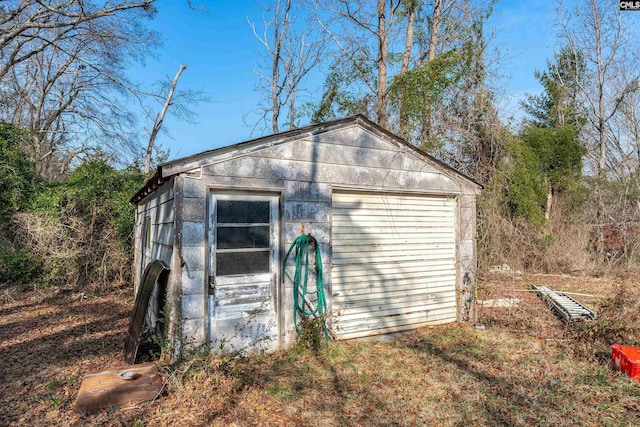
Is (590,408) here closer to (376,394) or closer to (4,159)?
(376,394)

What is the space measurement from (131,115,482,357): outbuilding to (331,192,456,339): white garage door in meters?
0.02

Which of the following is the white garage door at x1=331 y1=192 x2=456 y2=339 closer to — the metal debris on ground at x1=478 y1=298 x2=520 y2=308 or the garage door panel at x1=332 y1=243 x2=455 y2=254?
the garage door panel at x1=332 y1=243 x2=455 y2=254

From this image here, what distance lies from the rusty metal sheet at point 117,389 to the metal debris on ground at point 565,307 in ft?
22.2

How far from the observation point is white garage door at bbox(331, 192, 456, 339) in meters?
5.59

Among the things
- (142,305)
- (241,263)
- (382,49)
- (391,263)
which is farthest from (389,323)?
(382,49)

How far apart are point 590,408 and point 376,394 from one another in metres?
2.14

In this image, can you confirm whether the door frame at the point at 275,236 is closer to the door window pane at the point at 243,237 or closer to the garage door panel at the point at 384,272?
the door window pane at the point at 243,237

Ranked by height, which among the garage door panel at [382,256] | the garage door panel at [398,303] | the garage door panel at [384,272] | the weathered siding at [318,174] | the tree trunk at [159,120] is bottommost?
the garage door panel at [398,303]

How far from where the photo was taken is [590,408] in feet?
11.8

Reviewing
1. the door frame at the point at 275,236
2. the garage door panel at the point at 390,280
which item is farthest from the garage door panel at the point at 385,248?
the door frame at the point at 275,236

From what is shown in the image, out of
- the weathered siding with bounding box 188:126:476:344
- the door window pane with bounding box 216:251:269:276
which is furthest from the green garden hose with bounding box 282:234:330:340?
the door window pane with bounding box 216:251:269:276

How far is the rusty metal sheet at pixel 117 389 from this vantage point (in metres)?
3.47

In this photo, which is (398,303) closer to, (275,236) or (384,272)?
(384,272)

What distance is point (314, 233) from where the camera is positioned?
525 centimetres
